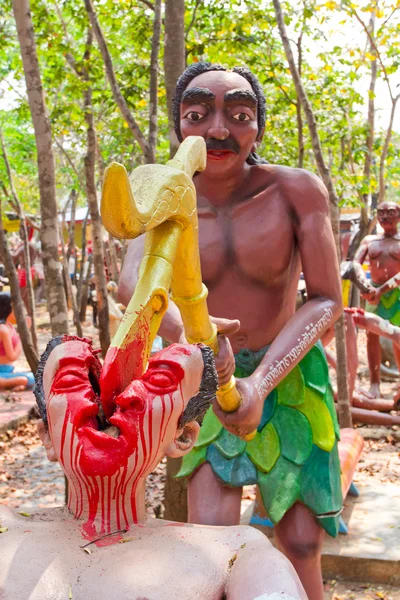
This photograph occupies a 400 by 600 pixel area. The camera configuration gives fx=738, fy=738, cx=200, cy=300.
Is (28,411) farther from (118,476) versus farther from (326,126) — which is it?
(118,476)

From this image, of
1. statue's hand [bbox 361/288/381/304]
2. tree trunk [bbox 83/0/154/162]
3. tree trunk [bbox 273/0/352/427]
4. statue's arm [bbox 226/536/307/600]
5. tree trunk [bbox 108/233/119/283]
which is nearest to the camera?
statue's arm [bbox 226/536/307/600]

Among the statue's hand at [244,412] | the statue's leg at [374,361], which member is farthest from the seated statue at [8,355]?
the statue's hand at [244,412]

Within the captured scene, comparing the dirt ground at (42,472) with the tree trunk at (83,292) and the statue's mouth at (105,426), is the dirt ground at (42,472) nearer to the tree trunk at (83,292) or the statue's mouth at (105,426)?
the statue's mouth at (105,426)

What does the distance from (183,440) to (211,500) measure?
93 centimetres

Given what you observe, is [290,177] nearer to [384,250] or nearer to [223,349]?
[223,349]

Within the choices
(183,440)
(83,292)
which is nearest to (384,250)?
(183,440)

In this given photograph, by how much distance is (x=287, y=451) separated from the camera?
2555 millimetres

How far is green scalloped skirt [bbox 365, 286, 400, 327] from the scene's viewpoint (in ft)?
27.3

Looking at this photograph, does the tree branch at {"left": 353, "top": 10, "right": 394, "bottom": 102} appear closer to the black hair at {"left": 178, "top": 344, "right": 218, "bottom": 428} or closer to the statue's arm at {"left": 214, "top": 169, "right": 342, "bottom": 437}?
the statue's arm at {"left": 214, "top": 169, "right": 342, "bottom": 437}

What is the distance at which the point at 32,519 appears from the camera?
1.55m

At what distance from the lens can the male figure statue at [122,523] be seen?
1.35m

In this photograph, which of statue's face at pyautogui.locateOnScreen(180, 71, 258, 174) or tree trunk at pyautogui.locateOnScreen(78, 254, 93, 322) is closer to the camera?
statue's face at pyautogui.locateOnScreen(180, 71, 258, 174)

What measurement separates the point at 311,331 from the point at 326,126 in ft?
22.3

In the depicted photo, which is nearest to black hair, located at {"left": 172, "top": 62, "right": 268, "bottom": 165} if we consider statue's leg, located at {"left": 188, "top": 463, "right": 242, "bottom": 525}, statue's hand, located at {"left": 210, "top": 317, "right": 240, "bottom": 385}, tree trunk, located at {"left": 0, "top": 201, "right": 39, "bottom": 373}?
statue's hand, located at {"left": 210, "top": 317, "right": 240, "bottom": 385}
